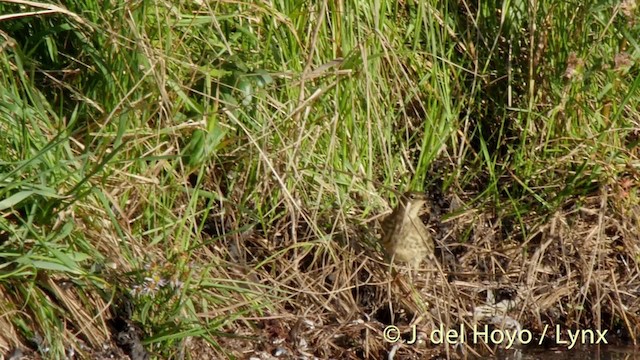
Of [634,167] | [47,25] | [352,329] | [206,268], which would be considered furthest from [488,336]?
[47,25]

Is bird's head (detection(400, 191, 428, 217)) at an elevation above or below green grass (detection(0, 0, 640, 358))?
below

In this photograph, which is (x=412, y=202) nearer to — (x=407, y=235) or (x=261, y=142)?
(x=407, y=235)

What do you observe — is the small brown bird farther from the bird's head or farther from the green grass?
the green grass

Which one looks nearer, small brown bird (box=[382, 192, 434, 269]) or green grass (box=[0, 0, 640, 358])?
green grass (box=[0, 0, 640, 358])

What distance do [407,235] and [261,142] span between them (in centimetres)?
73

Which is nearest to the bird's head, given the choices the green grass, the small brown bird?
the small brown bird

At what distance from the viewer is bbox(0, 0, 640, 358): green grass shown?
4.44 meters

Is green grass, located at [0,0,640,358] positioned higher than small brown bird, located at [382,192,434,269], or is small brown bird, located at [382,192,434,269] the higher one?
green grass, located at [0,0,640,358]

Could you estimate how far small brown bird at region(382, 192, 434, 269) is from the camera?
201 inches

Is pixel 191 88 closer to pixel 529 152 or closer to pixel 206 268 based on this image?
pixel 206 268

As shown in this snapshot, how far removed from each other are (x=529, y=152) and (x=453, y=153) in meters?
0.37

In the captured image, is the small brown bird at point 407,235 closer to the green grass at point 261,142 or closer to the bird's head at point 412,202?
the bird's head at point 412,202

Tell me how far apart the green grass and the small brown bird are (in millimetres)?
125

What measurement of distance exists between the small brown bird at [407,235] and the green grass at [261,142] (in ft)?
0.41
